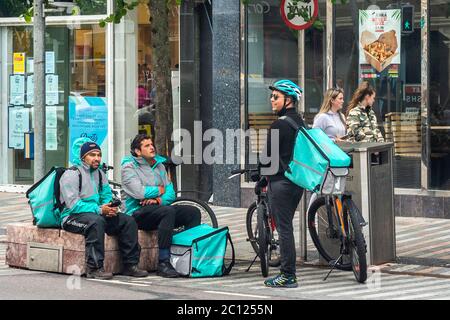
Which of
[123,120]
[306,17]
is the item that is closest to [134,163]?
[306,17]

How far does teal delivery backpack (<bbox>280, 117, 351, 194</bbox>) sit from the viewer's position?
984 centimetres

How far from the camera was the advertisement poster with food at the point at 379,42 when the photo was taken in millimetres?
14898

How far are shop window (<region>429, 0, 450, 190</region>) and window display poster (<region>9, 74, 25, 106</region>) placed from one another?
6821 millimetres

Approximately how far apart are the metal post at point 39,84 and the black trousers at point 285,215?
3968 mm

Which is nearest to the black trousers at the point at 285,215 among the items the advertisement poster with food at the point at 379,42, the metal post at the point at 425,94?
the metal post at the point at 425,94

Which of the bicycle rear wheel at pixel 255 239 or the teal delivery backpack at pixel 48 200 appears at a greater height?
the teal delivery backpack at pixel 48 200

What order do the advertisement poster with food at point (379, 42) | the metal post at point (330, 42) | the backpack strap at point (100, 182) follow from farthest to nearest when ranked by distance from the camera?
the metal post at point (330, 42), the advertisement poster with food at point (379, 42), the backpack strap at point (100, 182)

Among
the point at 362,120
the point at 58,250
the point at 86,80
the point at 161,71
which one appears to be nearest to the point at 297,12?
the point at 362,120

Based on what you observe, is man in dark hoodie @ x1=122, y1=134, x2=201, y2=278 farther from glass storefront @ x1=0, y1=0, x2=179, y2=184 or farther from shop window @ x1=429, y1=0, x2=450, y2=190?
glass storefront @ x1=0, y1=0, x2=179, y2=184

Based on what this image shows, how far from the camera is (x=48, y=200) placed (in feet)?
35.0

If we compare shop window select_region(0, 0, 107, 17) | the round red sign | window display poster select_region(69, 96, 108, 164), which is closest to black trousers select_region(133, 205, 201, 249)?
the round red sign

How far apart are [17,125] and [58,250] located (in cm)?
780

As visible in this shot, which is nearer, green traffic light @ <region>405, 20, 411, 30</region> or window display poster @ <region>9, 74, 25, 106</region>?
green traffic light @ <region>405, 20, 411, 30</region>

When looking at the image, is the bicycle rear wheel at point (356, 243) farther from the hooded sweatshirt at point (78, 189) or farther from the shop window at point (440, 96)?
the shop window at point (440, 96)
